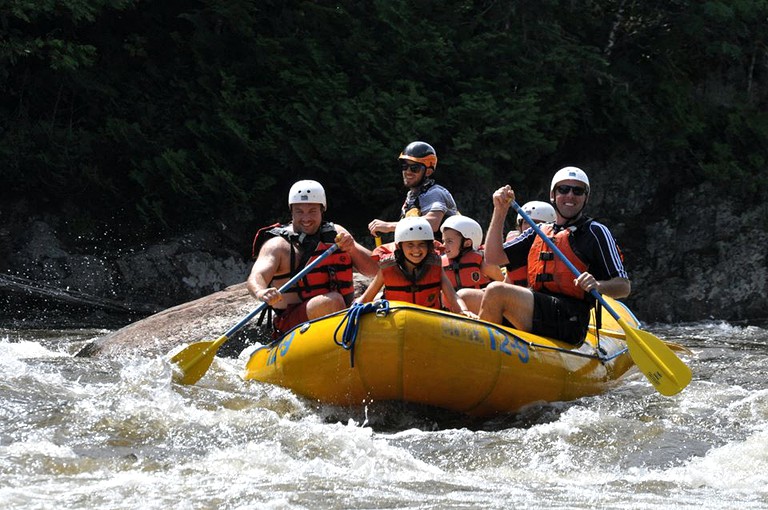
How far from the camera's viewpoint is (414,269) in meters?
7.03

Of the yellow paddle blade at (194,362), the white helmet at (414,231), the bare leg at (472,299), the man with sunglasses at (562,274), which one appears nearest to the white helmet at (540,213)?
the bare leg at (472,299)

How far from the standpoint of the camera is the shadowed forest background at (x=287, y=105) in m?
13.6

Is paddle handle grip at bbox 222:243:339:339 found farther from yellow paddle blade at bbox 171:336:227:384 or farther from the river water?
the river water

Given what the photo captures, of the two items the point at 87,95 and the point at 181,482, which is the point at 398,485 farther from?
the point at 87,95

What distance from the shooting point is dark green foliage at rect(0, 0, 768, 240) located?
1361 centimetres

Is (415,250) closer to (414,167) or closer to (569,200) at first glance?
(569,200)

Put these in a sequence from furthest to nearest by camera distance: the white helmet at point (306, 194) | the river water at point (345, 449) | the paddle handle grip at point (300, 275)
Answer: the white helmet at point (306, 194) < the paddle handle grip at point (300, 275) < the river water at point (345, 449)

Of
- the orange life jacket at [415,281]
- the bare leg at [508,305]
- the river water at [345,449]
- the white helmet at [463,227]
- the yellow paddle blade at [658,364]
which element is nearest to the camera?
the river water at [345,449]

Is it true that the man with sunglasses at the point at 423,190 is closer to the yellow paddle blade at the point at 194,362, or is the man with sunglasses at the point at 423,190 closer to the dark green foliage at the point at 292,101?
the yellow paddle blade at the point at 194,362

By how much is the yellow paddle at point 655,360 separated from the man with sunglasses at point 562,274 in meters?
0.12

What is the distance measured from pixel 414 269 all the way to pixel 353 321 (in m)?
0.94

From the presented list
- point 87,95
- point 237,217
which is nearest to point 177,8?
point 87,95

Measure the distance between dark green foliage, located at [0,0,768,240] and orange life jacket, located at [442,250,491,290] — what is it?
5057mm

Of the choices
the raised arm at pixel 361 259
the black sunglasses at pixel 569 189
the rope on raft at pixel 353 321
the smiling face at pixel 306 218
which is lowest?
the rope on raft at pixel 353 321
